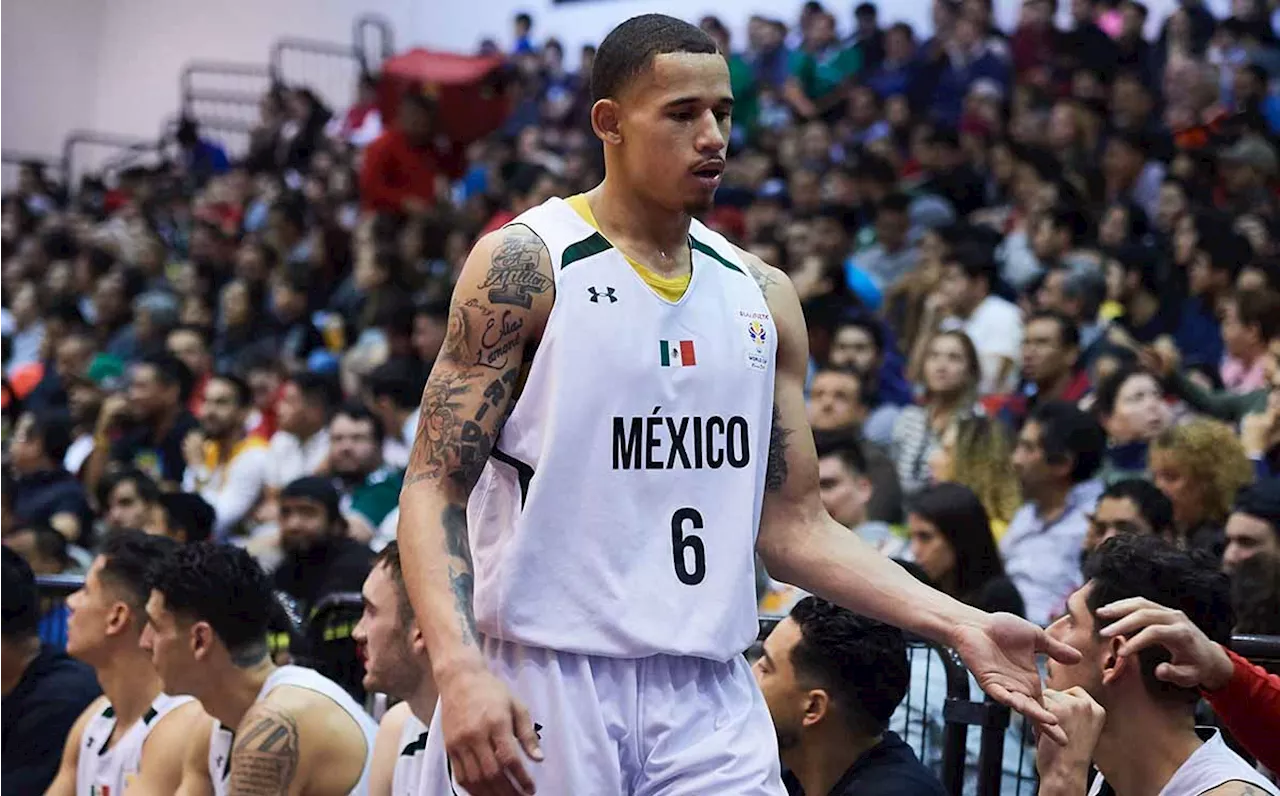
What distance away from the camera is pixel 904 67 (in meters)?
16.1

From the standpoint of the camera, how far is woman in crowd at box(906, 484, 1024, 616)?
678 centimetres

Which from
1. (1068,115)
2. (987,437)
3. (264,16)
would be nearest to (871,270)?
(1068,115)

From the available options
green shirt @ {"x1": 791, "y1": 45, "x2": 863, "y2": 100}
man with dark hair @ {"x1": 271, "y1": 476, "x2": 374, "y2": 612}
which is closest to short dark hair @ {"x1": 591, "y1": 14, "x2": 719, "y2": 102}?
man with dark hair @ {"x1": 271, "y1": 476, "x2": 374, "y2": 612}

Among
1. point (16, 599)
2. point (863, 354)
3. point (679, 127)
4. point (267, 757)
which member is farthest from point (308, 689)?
point (863, 354)

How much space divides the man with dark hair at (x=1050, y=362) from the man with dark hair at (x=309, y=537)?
3229 mm

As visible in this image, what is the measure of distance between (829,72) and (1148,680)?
13.3m

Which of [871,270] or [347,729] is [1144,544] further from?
[871,270]

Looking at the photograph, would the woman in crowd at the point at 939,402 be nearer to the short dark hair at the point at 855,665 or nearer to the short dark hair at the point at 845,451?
the short dark hair at the point at 845,451

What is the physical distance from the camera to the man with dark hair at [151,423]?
11898 mm

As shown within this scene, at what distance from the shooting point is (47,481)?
36.3ft

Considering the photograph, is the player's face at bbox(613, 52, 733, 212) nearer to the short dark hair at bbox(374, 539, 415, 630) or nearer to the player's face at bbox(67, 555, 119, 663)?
the short dark hair at bbox(374, 539, 415, 630)

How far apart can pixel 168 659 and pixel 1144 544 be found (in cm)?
311

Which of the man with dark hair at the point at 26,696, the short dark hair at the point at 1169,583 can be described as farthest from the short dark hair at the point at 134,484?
the short dark hair at the point at 1169,583

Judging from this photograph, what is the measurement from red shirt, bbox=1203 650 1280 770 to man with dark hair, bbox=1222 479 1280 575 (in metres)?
2.14
